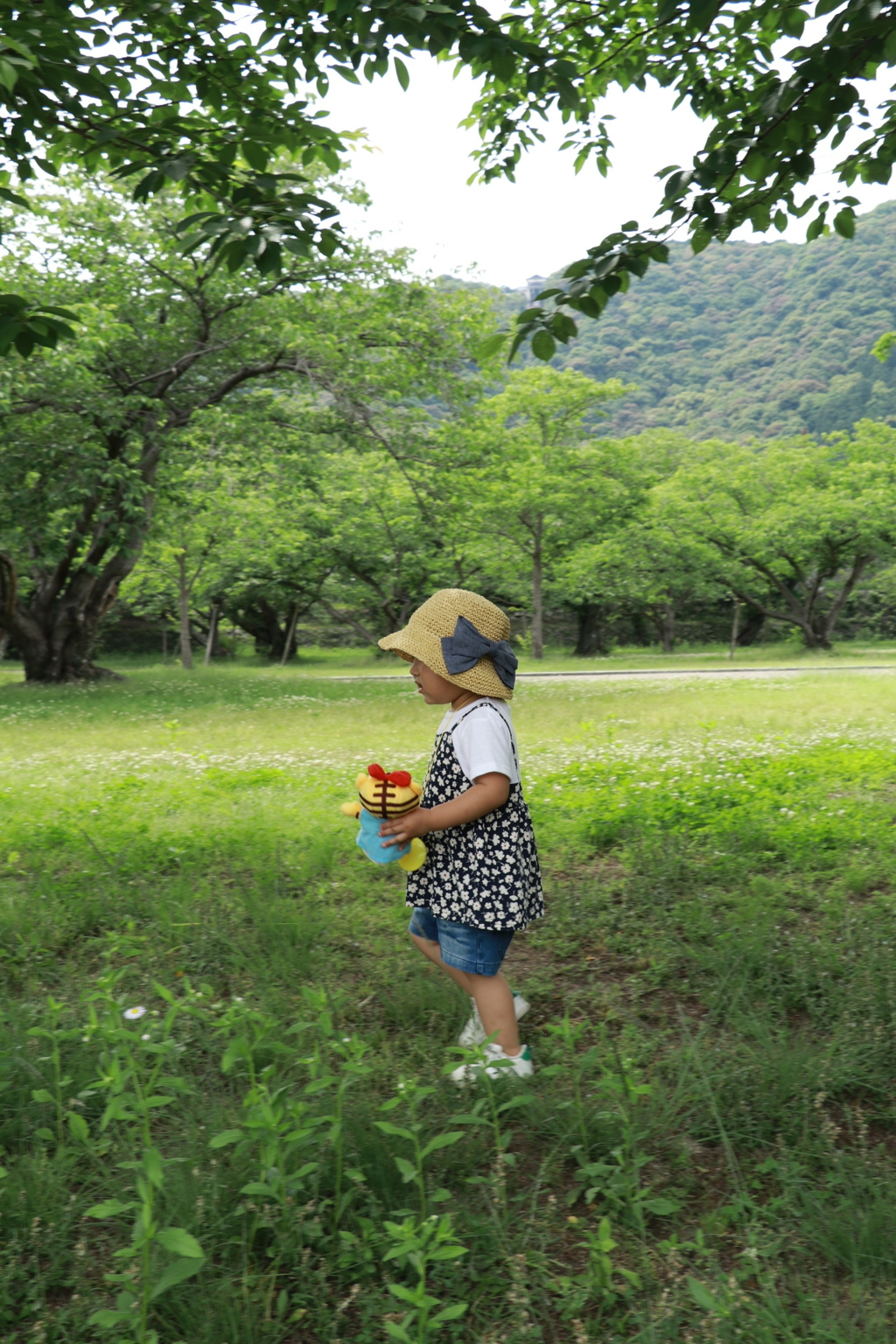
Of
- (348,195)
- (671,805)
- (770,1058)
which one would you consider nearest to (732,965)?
(770,1058)

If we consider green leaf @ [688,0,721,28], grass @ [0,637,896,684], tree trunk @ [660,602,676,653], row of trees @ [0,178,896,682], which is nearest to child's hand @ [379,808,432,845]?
row of trees @ [0,178,896,682]

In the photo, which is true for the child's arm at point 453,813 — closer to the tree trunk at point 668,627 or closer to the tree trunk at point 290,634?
the tree trunk at point 290,634

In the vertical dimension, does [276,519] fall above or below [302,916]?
above

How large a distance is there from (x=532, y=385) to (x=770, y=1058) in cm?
3137

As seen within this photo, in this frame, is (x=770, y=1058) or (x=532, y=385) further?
(x=532, y=385)

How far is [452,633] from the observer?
2.84 meters

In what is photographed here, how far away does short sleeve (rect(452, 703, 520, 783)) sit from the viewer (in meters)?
2.65

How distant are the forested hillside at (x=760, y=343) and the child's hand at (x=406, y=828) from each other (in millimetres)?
58610

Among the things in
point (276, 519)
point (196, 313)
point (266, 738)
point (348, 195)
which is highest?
point (348, 195)

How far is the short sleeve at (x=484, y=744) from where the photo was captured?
8.70 feet

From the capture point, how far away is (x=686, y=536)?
32188 mm

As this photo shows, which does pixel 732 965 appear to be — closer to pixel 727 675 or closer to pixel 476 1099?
pixel 476 1099

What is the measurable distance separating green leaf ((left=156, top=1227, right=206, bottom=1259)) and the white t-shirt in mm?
1377

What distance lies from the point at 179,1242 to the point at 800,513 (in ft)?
103
